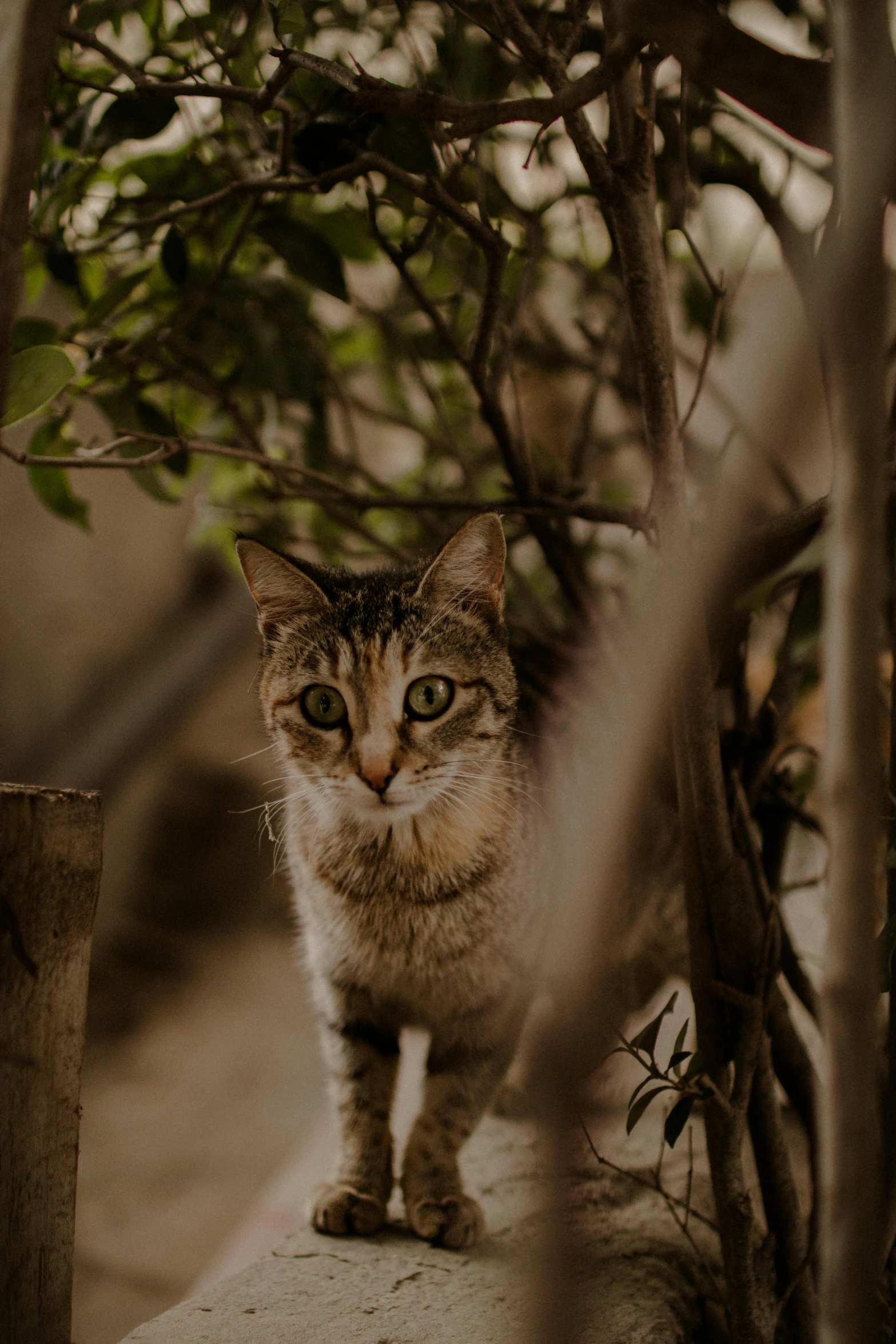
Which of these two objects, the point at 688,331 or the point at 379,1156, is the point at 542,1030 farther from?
the point at 688,331

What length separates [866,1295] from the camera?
0.47m

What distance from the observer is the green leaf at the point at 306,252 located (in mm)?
1241

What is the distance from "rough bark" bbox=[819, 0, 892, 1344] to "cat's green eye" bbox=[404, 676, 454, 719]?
2.41ft

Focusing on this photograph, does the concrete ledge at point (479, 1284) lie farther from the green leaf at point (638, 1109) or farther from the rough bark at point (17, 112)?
the rough bark at point (17, 112)

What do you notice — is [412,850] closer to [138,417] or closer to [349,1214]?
[349,1214]

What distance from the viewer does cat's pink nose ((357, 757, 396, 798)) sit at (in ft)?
3.55

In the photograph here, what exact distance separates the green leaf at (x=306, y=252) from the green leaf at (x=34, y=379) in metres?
0.46

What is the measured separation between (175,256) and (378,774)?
0.78m

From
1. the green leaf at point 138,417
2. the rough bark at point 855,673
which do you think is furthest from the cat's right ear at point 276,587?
the rough bark at point 855,673

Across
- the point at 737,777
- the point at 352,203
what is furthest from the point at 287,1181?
the point at 352,203

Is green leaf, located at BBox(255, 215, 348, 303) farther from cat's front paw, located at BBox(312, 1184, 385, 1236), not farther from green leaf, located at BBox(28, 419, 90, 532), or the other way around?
cat's front paw, located at BBox(312, 1184, 385, 1236)

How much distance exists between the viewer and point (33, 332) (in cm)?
125

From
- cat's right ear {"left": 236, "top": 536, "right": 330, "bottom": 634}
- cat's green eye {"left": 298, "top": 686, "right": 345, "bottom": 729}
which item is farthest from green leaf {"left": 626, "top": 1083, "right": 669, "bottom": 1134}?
cat's right ear {"left": 236, "top": 536, "right": 330, "bottom": 634}

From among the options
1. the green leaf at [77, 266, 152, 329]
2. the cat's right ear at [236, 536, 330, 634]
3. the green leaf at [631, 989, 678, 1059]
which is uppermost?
the green leaf at [77, 266, 152, 329]
